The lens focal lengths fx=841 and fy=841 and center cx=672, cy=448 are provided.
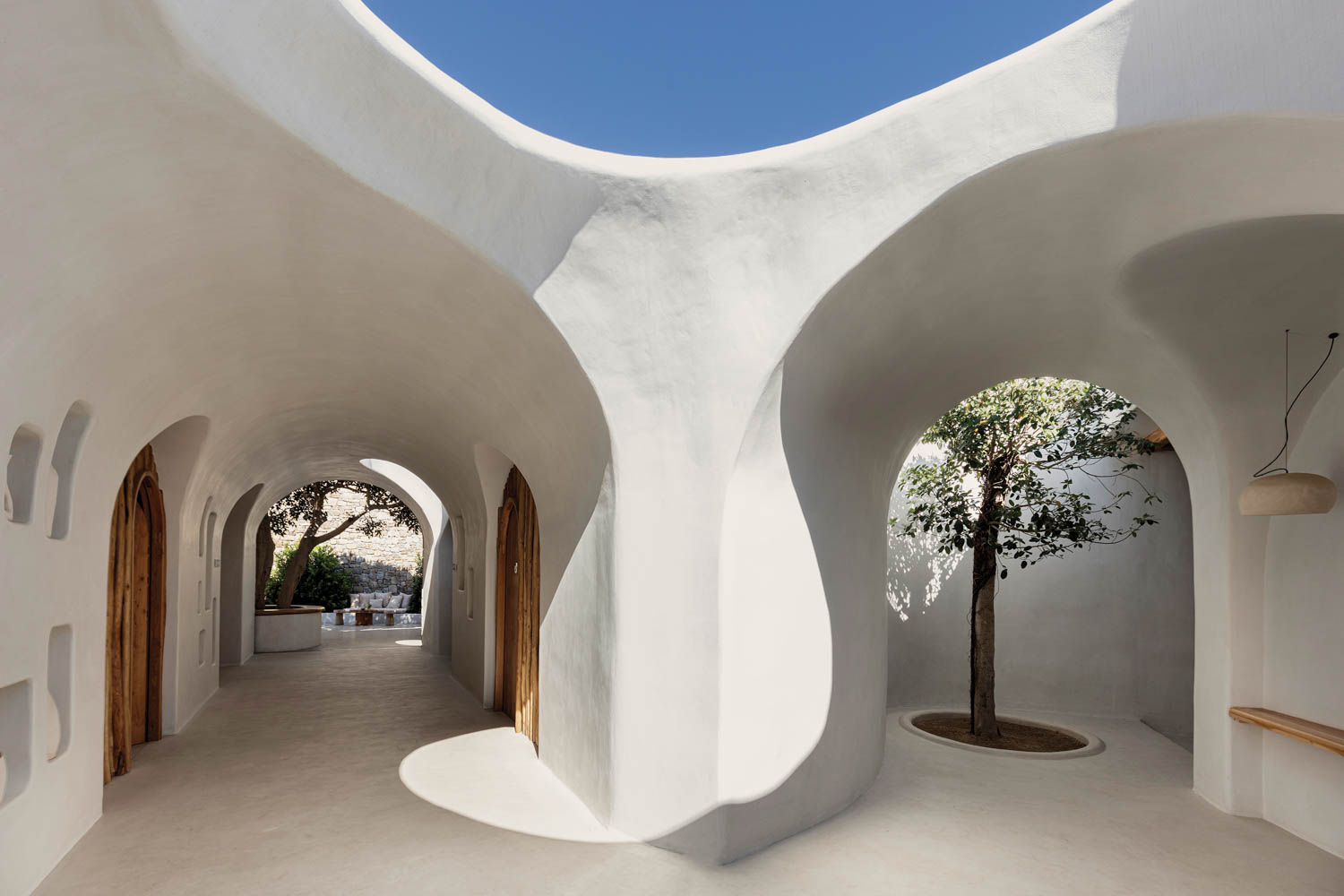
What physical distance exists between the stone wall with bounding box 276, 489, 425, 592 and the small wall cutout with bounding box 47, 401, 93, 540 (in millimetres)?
20032

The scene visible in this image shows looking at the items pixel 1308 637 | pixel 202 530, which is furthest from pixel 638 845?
pixel 202 530

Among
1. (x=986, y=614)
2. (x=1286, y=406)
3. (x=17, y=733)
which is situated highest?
(x=1286, y=406)

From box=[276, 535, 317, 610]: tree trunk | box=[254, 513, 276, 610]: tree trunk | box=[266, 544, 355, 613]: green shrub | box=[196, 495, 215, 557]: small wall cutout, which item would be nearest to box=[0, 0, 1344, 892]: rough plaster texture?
box=[196, 495, 215, 557]: small wall cutout

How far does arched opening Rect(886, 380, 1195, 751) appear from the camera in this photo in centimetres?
959

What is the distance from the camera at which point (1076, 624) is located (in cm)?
987

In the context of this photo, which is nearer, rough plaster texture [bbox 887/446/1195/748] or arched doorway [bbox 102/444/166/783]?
arched doorway [bbox 102/444/166/783]

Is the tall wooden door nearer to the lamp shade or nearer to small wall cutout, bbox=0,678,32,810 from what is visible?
small wall cutout, bbox=0,678,32,810

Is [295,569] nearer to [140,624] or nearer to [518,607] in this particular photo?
[140,624]

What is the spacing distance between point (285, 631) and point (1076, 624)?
12.9 meters

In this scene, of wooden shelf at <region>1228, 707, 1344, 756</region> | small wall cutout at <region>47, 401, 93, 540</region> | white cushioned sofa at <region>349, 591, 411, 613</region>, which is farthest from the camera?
white cushioned sofa at <region>349, 591, 411, 613</region>

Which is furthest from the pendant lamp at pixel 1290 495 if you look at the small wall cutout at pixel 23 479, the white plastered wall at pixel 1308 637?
the small wall cutout at pixel 23 479

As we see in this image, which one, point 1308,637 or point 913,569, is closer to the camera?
point 1308,637

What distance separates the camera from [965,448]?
830 centimetres

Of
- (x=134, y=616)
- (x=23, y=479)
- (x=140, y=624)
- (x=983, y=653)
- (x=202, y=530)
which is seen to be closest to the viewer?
(x=23, y=479)
